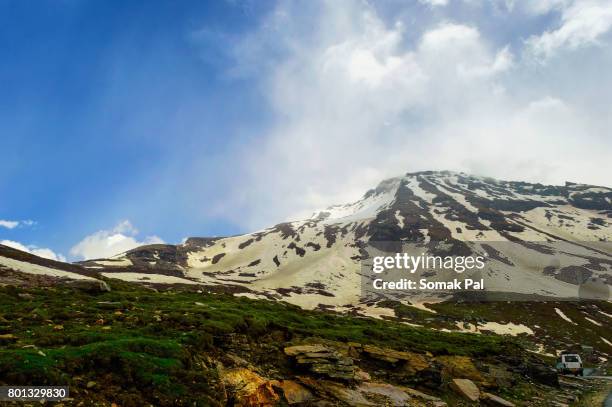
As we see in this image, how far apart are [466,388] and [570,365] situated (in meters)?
29.7

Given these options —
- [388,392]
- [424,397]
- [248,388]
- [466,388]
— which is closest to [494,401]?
[466,388]

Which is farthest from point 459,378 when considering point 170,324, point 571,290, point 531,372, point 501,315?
point 571,290

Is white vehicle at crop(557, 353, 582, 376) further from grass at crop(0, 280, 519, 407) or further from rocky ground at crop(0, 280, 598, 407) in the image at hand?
grass at crop(0, 280, 519, 407)

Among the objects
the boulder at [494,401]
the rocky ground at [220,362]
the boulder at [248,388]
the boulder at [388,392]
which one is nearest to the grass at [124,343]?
the rocky ground at [220,362]

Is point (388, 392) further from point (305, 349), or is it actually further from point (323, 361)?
point (305, 349)

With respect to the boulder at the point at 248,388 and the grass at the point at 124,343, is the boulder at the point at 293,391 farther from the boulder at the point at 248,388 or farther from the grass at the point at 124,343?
the grass at the point at 124,343

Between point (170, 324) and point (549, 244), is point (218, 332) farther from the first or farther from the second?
point (549, 244)

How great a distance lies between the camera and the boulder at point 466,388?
23.7 metres

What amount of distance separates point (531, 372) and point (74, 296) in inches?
1512

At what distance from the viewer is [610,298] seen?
12900cm

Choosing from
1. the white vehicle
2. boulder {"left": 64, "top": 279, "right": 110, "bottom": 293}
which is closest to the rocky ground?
boulder {"left": 64, "top": 279, "right": 110, "bottom": 293}

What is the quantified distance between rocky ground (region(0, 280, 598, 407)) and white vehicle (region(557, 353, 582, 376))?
39.9 ft

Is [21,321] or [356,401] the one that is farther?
[21,321]

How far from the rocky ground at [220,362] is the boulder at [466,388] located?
85mm
